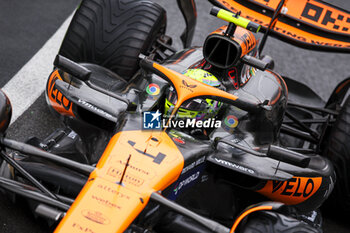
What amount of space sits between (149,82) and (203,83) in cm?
47

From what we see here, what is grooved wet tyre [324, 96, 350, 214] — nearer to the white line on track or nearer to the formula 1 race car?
the formula 1 race car

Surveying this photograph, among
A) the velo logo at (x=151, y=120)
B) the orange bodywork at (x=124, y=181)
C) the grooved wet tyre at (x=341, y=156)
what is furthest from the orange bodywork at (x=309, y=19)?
the orange bodywork at (x=124, y=181)

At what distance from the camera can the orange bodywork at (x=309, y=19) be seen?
152 inches

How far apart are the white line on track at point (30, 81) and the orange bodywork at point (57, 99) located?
0.90 meters

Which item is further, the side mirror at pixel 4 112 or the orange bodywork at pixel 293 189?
the orange bodywork at pixel 293 189

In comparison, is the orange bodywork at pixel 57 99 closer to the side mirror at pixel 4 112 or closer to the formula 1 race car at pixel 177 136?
the formula 1 race car at pixel 177 136

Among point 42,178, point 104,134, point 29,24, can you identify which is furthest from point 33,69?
point 42,178

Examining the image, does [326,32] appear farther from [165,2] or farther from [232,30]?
[165,2]

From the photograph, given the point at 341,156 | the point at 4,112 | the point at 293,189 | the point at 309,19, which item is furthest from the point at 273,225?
the point at 309,19

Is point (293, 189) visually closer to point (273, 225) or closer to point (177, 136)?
point (273, 225)

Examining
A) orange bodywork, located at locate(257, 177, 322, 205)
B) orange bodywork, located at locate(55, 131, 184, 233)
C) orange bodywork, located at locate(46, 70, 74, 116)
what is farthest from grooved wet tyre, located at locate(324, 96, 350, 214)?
orange bodywork, located at locate(46, 70, 74, 116)

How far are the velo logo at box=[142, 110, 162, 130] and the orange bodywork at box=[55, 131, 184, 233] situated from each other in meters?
0.04

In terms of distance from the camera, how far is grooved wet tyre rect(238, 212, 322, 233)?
2395 millimetres

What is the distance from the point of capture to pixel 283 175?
2717 mm
